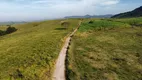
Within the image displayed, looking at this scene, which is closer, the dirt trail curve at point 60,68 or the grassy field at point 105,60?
the dirt trail curve at point 60,68

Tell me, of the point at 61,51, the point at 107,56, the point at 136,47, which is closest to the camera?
the point at 107,56

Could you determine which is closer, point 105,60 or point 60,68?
point 60,68

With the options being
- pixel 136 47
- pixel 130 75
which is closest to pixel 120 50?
pixel 136 47

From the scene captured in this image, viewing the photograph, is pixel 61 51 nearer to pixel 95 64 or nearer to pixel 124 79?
pixel 95 64

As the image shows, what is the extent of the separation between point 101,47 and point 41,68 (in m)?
23.1

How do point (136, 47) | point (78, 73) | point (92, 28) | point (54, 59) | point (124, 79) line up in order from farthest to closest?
point (92, 28) < point (136, 47) < point (54, 59) < point (78, 73) < point (124, 79)

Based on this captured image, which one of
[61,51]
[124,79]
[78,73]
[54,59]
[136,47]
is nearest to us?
[124,79]

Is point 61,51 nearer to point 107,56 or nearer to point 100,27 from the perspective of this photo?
point 107,56

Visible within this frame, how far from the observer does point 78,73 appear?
34.5 m

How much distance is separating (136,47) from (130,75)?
2100 centimetres

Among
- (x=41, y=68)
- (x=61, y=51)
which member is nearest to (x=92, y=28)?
(x=61, y=51)

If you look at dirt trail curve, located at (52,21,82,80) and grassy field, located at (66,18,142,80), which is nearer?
dirt trail curve, located at (52,21,82,80)

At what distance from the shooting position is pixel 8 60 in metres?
42.8

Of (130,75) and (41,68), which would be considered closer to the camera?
(130,75)
